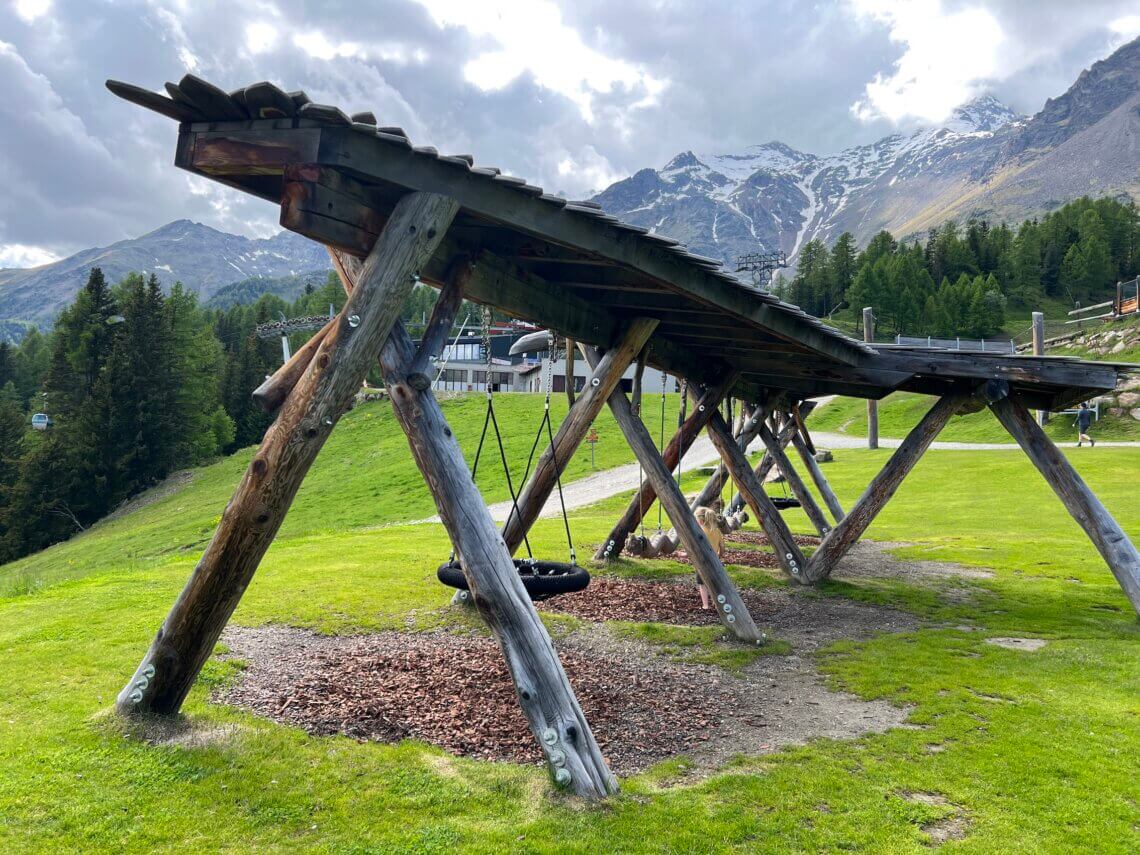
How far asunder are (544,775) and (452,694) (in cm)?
196

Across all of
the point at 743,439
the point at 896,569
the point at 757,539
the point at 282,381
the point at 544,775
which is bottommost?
the point at 757,539

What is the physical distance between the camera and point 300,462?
4688 millimetres

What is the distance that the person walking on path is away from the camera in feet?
109

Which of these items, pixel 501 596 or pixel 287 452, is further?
pixel 501 596

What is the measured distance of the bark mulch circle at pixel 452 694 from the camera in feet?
19.0

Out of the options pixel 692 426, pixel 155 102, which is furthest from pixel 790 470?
pixel 155 102

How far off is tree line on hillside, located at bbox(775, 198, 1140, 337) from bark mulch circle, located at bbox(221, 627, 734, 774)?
74678 millimetres

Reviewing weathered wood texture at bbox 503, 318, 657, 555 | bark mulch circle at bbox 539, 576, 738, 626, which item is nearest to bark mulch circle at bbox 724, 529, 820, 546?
bark mulch circle at bbox 539, 576, 738, 626

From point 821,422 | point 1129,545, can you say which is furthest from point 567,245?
point 821,422

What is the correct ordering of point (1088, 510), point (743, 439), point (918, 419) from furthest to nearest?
point (918, 419) → point (743, 439) → point (1088, 510)

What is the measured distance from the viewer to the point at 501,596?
16.3ft

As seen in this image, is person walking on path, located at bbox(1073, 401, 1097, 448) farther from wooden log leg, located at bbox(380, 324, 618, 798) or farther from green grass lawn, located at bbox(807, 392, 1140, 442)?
wooden log leg, located at bbox(380, 324, 618, 798)

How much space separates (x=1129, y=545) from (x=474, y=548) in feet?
32.4

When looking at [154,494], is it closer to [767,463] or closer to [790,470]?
[767,463]
